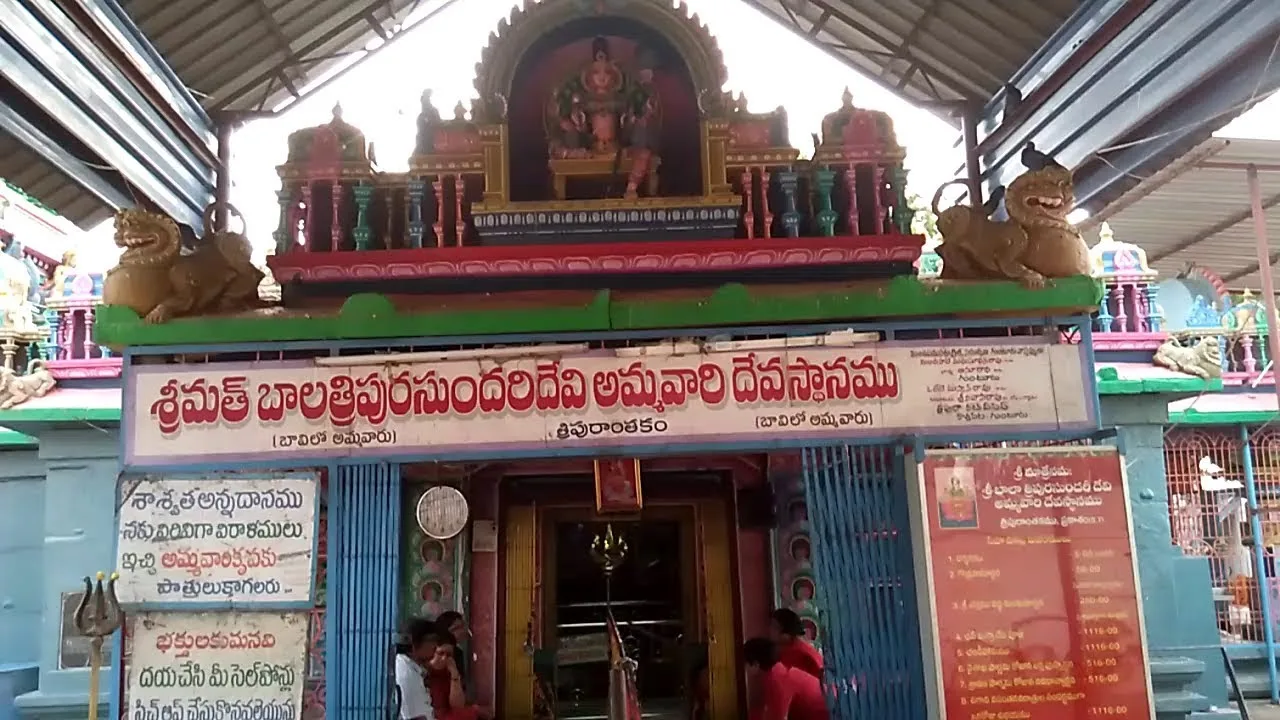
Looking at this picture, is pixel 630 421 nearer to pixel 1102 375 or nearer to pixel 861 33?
pixel 1102 375

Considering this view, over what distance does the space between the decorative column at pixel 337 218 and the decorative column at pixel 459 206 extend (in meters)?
0.83

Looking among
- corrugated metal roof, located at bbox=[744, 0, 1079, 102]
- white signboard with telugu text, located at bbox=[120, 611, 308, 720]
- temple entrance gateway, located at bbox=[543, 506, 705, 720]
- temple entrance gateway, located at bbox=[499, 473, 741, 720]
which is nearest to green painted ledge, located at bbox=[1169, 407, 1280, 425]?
corrugated metal roof, located at bbox=[744, 0, 1079, 102]

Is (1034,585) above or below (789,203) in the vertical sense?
below

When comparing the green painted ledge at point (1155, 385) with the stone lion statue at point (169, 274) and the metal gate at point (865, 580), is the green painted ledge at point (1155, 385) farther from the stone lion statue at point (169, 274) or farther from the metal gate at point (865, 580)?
the stone lion statue at point (169, 274)

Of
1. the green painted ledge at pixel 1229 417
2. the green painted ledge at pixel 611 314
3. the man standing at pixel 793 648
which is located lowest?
the man standing at pixel 793 648

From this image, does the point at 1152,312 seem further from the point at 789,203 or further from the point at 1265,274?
the point at 789,203

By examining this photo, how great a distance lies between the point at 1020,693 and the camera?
5809 millimetres

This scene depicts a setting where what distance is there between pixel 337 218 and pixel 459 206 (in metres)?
0.90

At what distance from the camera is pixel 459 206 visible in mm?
7355

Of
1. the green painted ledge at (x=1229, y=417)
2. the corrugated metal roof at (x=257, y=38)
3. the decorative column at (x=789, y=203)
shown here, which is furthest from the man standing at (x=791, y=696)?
the green painted ledge at (x=1229, y=417)

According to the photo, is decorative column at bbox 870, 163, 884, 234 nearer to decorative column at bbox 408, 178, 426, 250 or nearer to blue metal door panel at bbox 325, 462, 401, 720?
decorative column at bbox 408, 178, 426, 250

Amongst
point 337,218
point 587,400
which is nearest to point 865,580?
point 587,400

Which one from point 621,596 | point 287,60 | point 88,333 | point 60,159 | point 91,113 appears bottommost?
point 621,596

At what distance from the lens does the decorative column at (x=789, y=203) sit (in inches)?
286
